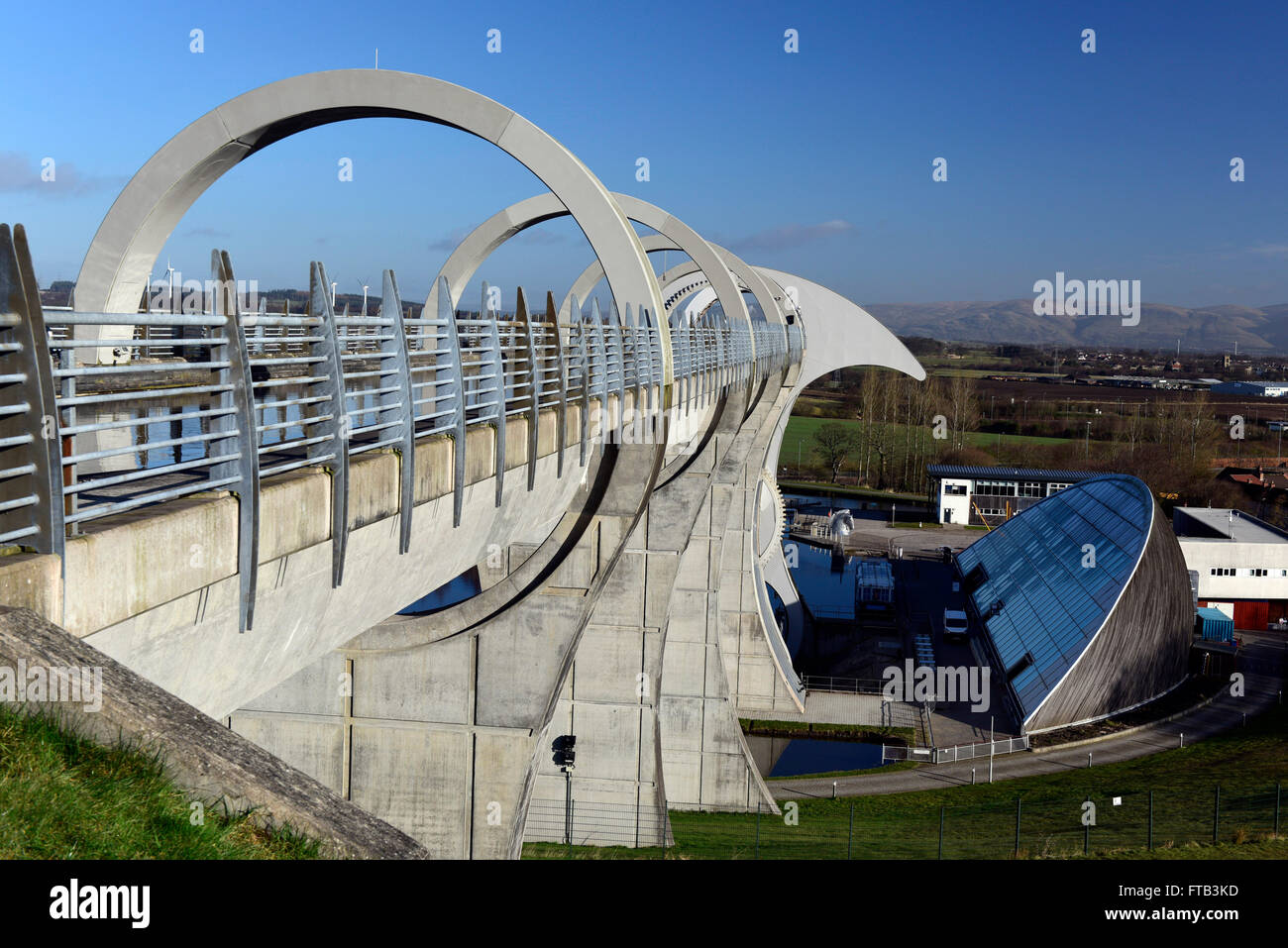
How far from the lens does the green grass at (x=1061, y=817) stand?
19.2 meters

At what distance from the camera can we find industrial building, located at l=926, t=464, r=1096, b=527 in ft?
235

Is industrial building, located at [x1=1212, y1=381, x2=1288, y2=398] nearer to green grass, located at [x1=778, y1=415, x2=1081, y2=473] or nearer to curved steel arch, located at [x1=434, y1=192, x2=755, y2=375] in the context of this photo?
green grass, located at [x1=778, y1=415, x2=1081, y2=473]

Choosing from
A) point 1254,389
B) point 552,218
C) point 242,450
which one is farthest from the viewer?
point 1254,389

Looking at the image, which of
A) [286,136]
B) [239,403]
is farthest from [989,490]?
[239,403]

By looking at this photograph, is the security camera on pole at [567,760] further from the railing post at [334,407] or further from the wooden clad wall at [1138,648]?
the wooden clad wall at [1138,648]

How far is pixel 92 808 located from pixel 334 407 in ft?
9.05

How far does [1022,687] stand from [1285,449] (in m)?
79.8

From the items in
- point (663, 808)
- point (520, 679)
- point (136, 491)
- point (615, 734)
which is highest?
point (136, 491)

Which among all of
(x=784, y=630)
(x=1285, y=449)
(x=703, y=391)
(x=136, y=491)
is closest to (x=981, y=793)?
(x=703, y=391)

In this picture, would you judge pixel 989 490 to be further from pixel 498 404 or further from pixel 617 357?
pixel 498 404

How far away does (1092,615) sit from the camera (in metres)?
35.0

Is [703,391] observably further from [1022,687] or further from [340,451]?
[1022,687]

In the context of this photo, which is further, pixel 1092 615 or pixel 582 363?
pixel 1092 615

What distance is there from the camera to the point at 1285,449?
99312mm
